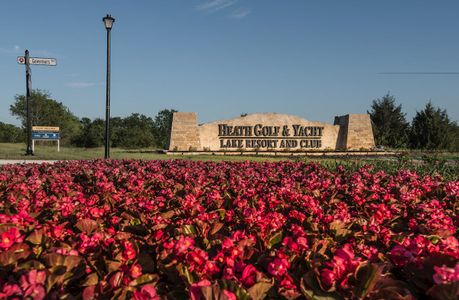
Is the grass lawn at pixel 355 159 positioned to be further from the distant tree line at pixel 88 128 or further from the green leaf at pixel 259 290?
the distant tree line at pixel 88 128

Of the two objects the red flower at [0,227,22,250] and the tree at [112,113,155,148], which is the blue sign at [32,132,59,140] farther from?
the tree at [112,113,155,148]

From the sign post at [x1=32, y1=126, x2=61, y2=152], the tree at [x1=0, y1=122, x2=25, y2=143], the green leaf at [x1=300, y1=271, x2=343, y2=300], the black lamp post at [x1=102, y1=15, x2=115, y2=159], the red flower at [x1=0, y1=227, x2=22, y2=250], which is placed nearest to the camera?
the green leaf at [x1=300, y1=271, x2=343, y2=300]

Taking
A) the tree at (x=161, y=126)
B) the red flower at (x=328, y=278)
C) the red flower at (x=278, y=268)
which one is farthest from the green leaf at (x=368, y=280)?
the tree at (x=161, y=126)

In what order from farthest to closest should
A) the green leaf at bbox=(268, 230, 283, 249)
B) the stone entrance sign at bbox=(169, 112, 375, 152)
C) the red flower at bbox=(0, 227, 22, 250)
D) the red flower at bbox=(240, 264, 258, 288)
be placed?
the stone entrance sign at bbox=(169, 112, 375, 152) < the green leaf at bbox=(268, 230, 283, 249) < the red flower at bbox=(0, 227, 22, 250) < the red flower at bbox=(240, 264, 258, 288)

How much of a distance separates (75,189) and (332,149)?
2306 cm

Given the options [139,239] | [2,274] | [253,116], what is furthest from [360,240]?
[253,116]

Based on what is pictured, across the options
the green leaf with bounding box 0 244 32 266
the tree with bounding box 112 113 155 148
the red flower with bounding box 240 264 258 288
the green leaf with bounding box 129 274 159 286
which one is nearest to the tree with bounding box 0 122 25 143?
the tree with bounding box 112 113 155 148

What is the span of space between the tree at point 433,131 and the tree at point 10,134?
57.6 m

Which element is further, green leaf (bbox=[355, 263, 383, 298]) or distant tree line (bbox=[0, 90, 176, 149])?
distant tree line (bbox=[0, 90, 176, 149])

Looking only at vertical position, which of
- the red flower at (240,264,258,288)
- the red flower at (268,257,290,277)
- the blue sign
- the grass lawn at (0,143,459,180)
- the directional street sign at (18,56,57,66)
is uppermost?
the directional street sign at (18,56,57,66)

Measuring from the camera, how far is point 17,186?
5.12 meters

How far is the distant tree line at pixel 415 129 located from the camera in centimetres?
3262

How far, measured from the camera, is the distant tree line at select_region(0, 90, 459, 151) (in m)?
33.1

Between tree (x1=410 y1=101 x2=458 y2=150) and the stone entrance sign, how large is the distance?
25.2 ft
